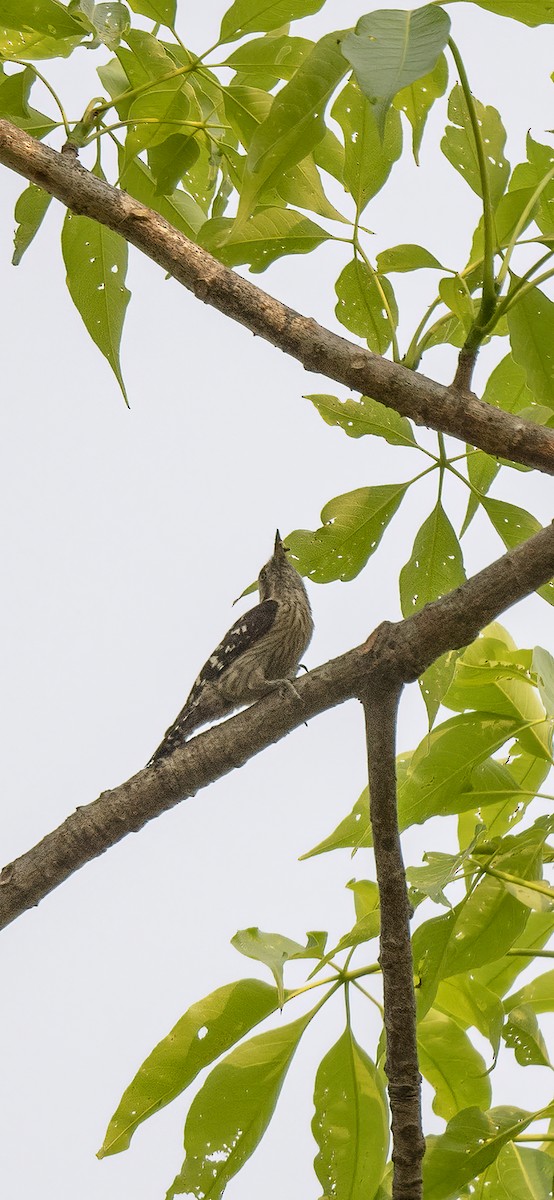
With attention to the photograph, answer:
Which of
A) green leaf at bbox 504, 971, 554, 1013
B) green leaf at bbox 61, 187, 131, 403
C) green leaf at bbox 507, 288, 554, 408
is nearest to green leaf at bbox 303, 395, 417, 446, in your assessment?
green leaf at bbox 507, 288, 554, 408

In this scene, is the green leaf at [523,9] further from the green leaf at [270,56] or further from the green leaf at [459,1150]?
the green leaf at [459,1150]

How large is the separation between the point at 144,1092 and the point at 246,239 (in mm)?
1355

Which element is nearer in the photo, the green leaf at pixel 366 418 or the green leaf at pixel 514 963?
the green leaf at pixel 366 418

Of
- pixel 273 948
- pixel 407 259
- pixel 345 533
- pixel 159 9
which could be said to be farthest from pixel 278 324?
pixel 273 948

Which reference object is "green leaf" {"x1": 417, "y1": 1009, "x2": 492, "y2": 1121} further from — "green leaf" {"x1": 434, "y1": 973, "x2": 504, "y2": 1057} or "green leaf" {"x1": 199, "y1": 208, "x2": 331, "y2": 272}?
"green leaf" {"x1": 199, "y1": 208, "x2": 331, "y2": 272}

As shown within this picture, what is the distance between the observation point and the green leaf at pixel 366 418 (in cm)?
182

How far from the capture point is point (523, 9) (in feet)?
4.58

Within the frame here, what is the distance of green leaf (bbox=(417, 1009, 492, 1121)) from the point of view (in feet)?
6.13

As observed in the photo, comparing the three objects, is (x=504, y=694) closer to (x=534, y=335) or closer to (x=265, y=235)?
(x=534, y=335)

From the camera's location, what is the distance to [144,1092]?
1699 millimetres

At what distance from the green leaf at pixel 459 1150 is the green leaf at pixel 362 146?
1405 mm

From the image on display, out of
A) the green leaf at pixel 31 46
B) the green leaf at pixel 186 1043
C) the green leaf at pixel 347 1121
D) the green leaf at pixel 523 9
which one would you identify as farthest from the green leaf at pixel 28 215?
the green leaf at pixel 347 1121

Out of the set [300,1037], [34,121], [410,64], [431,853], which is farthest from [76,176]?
[300,1037]

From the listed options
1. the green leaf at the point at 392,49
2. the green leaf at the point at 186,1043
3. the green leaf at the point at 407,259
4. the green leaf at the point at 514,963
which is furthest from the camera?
the green leaf at the point at 514,963
